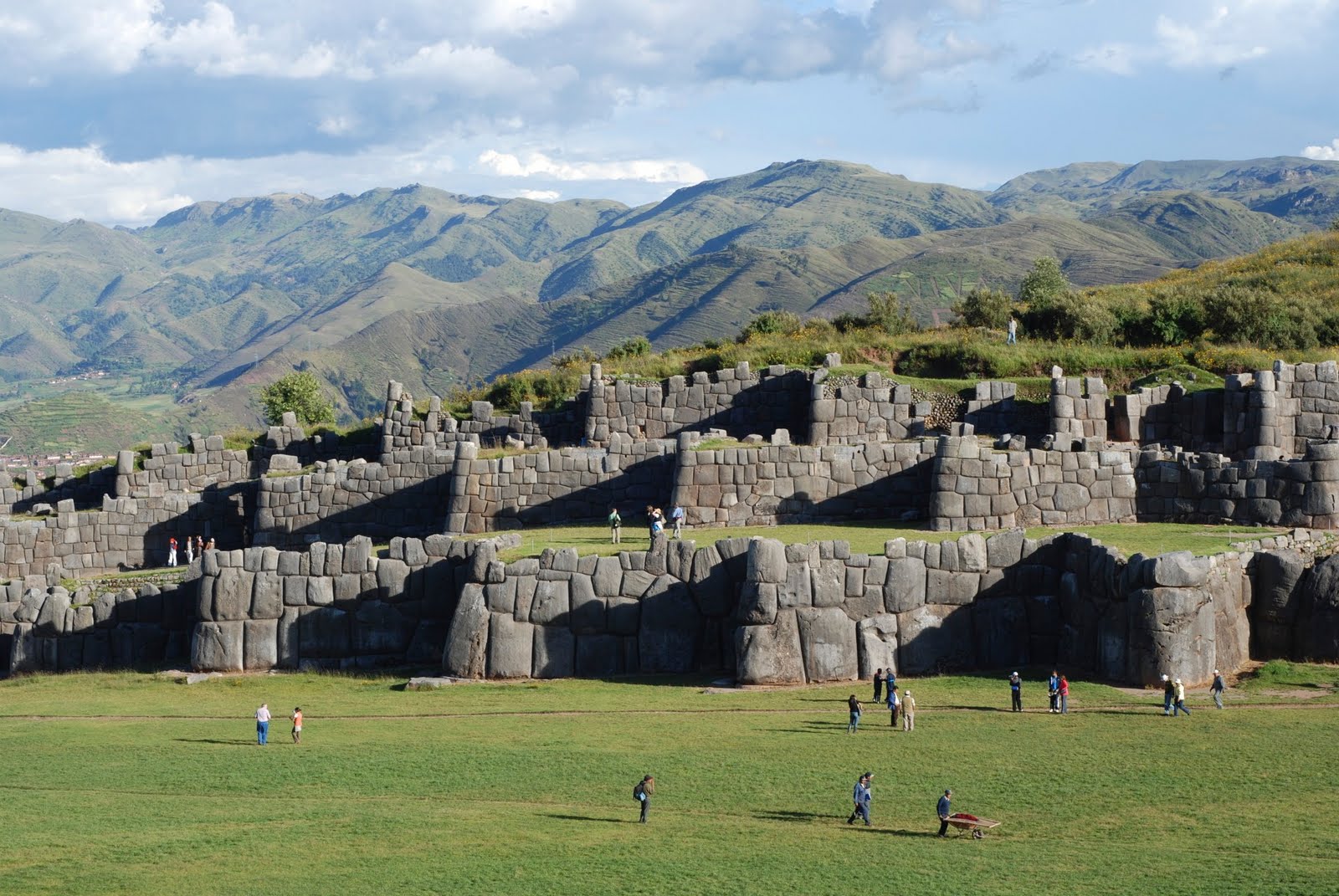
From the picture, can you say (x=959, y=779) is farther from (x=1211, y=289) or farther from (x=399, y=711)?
(x=1211, y=289)

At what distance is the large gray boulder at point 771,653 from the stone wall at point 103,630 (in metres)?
12.5

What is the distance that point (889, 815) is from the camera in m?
20.5

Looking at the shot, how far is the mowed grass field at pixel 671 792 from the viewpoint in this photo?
59.8ft

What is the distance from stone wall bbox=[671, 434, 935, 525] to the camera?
1426 inches

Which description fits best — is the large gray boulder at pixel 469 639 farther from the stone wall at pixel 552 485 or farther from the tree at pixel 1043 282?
the tree at pixel 1043 282

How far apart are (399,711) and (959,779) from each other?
413 inches

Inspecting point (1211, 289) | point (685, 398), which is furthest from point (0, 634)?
point (1211, 289)

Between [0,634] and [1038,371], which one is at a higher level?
[1038,371]

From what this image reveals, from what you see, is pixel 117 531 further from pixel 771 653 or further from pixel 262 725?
pixel 771 653

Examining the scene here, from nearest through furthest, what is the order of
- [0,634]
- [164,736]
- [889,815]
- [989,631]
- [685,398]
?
1. [889,815]
2. [164,736]
3. [989,631]
4. [0,634]
5. [685,398]

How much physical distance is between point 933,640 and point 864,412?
14.2 metres

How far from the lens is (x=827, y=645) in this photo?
1129 inches

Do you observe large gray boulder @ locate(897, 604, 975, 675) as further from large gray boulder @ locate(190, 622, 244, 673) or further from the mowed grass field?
large gray boulder @ locate(190, 622, 244, 673)

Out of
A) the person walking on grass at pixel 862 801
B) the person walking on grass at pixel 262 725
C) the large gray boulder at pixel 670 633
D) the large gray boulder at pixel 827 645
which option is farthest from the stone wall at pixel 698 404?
the person walking on grass at pixel 862 801
